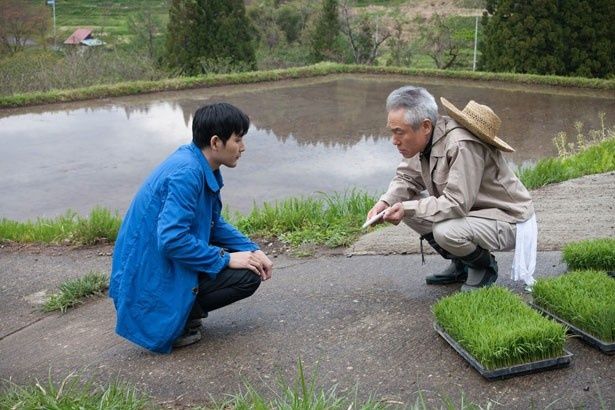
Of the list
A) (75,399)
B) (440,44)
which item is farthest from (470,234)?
(440,44)

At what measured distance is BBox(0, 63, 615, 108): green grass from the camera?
41.4ft

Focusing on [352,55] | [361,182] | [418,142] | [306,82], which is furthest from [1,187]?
[352,55]

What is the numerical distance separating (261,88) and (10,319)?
10559 millimetres

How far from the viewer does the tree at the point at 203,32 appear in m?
18.0

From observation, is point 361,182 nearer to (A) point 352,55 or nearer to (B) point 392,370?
(B) point 392,370

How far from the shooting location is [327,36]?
69.4 ft

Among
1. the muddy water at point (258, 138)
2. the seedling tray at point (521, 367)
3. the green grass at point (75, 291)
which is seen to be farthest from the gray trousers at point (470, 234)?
the muddy water at point (258, 138)

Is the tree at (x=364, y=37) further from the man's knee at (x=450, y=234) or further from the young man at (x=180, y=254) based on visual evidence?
the young man at (x=180, y=254)

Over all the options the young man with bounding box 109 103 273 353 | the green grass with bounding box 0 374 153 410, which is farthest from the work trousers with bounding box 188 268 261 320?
the green grass with bounding box 0 374 153 410

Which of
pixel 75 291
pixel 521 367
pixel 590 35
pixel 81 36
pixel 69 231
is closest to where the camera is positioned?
pixel 521 367

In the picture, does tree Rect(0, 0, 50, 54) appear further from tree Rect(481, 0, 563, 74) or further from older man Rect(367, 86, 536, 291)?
older man Rect(367, 86, 536, 291)

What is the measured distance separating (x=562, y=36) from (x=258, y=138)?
7759mm

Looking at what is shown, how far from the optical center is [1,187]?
8227 millimetres

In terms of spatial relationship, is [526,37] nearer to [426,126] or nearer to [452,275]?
[452,275]
